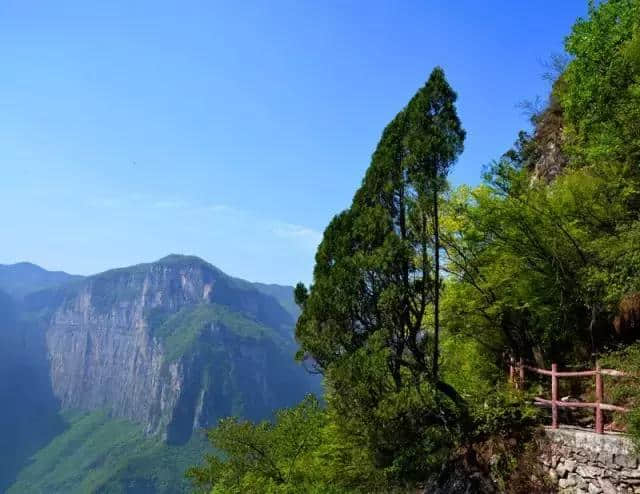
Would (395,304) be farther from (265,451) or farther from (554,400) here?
(265,451)

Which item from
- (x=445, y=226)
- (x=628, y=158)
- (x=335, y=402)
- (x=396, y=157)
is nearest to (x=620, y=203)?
(x=628, y=158)

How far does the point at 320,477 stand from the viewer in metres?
17.5

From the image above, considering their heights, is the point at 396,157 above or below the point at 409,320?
above

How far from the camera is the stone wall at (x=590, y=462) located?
33.2ft

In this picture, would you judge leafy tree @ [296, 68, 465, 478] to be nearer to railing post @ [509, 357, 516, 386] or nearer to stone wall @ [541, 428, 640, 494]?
railing post @ [509, 357, 516, 386]

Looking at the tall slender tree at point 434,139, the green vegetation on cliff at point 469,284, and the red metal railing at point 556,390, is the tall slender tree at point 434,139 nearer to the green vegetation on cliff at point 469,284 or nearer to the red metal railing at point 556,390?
the green vegetation on cliff at point 469,284

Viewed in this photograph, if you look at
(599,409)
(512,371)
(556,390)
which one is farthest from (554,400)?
(512,371)

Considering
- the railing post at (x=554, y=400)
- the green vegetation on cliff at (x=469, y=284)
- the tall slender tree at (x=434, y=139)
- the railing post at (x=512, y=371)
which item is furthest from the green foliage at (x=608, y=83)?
the railing post at (x=512, y=371)

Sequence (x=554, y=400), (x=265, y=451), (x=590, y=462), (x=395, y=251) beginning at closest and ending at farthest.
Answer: (x=590, y=462) → (x=554, y=400) → (x=395, y=251) → (x=265, y=451)

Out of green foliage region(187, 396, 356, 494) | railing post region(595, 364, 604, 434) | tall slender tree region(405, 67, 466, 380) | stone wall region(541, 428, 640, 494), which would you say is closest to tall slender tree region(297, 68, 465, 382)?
tall slender tree region(405, 67, 466, 380)

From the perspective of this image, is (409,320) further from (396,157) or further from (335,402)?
(396,157)

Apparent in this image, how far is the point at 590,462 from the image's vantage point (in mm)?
10828

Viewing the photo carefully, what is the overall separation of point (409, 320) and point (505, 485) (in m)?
4.18

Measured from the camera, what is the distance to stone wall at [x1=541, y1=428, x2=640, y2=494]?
10.1 meters
